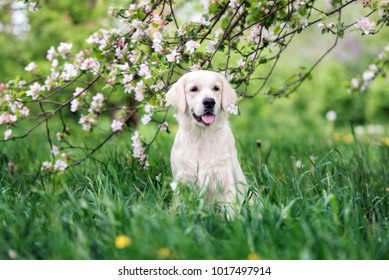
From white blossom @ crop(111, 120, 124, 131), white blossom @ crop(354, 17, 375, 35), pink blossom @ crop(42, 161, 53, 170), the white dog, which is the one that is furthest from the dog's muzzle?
pink blossom @ crop(42, 161, 53, 170)

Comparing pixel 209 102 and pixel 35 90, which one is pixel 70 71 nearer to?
pixel 35 90

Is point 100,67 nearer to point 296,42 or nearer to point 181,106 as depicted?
point 181,106

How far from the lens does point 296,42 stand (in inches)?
773

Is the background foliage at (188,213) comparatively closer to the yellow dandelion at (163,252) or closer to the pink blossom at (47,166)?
the yellow dandelion at (163,252)

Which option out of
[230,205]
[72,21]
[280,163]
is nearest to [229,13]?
[280,163]

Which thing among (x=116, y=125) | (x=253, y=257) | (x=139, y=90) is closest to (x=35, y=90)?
(x=116, y=125)

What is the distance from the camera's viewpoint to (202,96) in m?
3.36

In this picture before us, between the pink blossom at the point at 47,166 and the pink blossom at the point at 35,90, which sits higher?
the pink blossom at the point at 35,90

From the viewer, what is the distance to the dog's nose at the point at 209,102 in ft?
11.0

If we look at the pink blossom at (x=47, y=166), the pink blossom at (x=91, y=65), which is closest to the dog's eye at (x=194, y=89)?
the pink blossom at (x=91, y=65)

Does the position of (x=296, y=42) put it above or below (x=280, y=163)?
above

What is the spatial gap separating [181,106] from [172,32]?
634mm

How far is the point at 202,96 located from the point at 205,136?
0.89ft

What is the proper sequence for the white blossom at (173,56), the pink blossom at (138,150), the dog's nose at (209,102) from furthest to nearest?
the pink blossom at (138,150), the white blossom at (173,56), the dog's nose at (209,102)
